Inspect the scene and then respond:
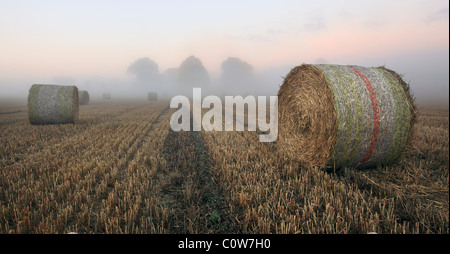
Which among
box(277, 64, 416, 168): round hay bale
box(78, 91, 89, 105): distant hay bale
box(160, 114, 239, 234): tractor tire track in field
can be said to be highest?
box(78, 91, 89, 105): distant hay bale

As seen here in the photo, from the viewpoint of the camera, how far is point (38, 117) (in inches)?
436

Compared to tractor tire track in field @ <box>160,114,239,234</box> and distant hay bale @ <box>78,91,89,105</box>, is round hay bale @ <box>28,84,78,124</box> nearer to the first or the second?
tractor tire track in field @ <box>160,114,239,234</box>

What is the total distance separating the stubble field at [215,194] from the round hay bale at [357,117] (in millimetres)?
415

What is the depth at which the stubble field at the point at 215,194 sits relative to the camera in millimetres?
2912

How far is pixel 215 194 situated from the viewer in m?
3.99

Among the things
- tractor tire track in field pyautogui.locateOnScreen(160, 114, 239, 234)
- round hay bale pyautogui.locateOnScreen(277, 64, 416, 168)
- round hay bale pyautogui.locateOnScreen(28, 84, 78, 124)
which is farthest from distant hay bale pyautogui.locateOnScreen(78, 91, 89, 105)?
round hay bale pyautogui.locateOnScreen(277, 64, 416, 168)

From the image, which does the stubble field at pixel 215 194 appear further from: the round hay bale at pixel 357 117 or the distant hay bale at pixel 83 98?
the distant hay bale at pixel 83 98

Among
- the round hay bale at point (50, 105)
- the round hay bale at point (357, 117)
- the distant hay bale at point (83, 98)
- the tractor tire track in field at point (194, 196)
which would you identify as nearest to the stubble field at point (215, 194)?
the tractor tire track in field at point (194, 196)

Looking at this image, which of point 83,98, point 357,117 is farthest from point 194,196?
point 83,98

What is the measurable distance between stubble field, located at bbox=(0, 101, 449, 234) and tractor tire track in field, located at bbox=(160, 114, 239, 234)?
17 mm

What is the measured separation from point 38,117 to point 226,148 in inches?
412

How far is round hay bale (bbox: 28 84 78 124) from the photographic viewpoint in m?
11.1

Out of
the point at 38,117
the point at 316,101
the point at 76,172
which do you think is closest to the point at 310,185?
the point at 316,101

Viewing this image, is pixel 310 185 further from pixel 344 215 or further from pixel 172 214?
pixel 172 214
